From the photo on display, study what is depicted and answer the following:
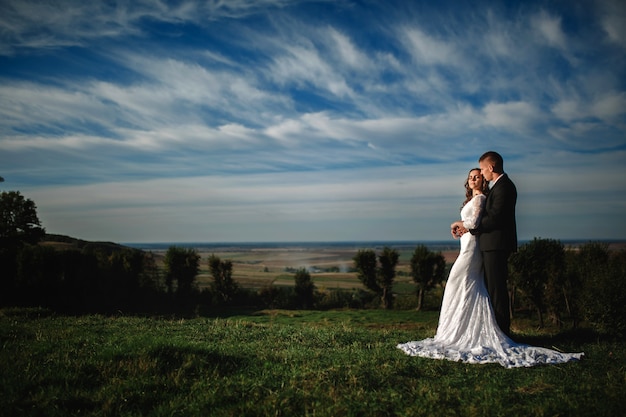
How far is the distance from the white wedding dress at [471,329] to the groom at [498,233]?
174 millimetres

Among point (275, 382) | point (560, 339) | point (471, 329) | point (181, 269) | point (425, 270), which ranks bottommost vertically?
point (181, 269)

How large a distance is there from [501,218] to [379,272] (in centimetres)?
5007

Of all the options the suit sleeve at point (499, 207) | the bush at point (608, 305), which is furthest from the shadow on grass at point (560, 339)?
the bush at point (608, 305)

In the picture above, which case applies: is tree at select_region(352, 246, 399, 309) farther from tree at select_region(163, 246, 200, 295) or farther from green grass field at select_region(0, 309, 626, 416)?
green grass field at select_region(0, 309, 626, 416)

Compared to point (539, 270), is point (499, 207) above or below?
above

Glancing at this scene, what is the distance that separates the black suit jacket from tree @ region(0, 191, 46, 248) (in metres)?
43.2

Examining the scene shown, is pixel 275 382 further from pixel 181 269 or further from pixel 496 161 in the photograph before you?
pixel 181 269

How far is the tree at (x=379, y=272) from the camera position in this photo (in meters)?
57.1

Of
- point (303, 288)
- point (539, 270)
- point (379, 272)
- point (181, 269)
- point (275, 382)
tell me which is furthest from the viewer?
point (303, 288)

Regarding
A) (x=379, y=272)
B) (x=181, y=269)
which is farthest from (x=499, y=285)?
(x=181, y=269)

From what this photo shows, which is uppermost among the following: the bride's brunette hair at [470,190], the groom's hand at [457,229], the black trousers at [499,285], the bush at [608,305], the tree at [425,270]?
the bride's brunette hair at [470,190]

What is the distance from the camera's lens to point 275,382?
572cm

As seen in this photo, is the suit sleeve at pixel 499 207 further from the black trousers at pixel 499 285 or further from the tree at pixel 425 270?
the tree at pixel 425 270

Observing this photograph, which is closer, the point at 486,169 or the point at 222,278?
the point at 486,169
